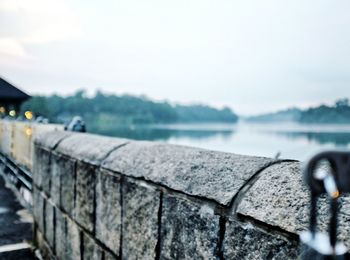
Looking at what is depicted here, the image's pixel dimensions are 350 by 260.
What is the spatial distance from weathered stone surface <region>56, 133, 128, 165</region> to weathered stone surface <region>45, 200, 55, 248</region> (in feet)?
1.89

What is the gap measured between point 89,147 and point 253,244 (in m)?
1.64

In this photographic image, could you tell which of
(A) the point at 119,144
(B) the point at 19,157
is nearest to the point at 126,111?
(B) the point at 19,157

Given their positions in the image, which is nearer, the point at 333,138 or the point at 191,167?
the point at 191,167

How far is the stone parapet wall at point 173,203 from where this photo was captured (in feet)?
3.47

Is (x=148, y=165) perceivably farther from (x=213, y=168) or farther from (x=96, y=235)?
(x=96, y=235)

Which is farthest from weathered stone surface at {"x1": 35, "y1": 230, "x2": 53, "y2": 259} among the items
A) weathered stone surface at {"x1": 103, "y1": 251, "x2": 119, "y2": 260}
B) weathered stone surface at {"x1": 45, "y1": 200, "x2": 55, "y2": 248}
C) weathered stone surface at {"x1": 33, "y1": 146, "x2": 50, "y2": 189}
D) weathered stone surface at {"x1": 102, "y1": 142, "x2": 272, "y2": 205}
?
weathered stone surface at {"x1": 102, "y1": 142, "x2": 272, "y2": 205}

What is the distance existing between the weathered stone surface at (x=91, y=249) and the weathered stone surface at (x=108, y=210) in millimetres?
81

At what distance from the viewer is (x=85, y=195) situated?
7.72 ft

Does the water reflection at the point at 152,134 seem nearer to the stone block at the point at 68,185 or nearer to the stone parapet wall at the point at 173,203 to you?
the stone block at the point at 68,185

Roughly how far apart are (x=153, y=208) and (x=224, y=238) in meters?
0.50

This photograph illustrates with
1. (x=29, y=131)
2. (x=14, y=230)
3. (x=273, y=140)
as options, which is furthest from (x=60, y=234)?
(x=273, y=140)

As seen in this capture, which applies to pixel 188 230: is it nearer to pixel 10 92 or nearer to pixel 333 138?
pixel 333 138

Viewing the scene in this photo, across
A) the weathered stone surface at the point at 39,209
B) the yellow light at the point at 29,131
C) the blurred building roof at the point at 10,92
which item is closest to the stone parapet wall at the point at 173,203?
the weathered stone surface at the point at 39,209

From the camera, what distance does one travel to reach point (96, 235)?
7.10ft
